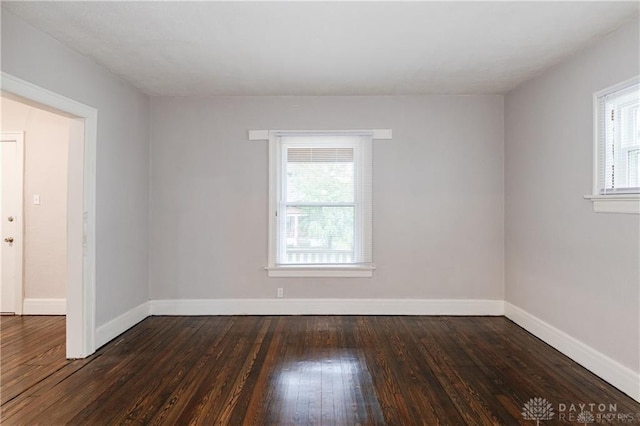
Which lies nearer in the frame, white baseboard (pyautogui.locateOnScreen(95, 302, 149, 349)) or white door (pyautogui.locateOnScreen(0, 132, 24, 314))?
white baseboard (pyautogui.locateOnScreen(95, 302, 149, 349))

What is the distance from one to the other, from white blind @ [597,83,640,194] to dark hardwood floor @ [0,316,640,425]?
1.55 meters

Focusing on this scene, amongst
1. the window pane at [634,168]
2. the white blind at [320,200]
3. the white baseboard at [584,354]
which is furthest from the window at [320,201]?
the window pane at [634,168]

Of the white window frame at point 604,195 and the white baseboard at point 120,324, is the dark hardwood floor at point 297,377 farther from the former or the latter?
the white window frame at point 604,195

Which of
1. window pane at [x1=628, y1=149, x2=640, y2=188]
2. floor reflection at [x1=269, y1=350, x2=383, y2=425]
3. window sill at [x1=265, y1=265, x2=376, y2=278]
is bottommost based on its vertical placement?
floor reflection at [x1=269, y1=350, x2=383, y2=425]

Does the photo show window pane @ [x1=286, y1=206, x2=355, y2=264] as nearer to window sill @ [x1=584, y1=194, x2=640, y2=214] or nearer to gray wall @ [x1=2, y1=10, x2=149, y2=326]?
gray wall @ [x1=2, y1=10, x2=149, y2=326]

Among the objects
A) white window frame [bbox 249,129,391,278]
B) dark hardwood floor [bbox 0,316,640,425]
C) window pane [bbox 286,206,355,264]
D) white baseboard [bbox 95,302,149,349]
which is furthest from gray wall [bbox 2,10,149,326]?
window pane [bbox 286,206,355,264]

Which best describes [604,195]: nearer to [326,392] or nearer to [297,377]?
[326,392]

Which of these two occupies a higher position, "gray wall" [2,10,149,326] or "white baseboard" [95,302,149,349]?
"gray wall" [2,10,149,326]

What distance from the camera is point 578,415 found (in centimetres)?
239

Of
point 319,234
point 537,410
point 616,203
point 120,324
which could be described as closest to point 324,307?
point 319,234

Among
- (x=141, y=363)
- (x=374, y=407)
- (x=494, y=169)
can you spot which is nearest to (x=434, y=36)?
(x=494, y=169)

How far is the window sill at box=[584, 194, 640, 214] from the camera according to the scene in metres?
2.59

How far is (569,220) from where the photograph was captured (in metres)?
3.31

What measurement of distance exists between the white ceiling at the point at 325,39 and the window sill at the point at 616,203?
1.25 meters
